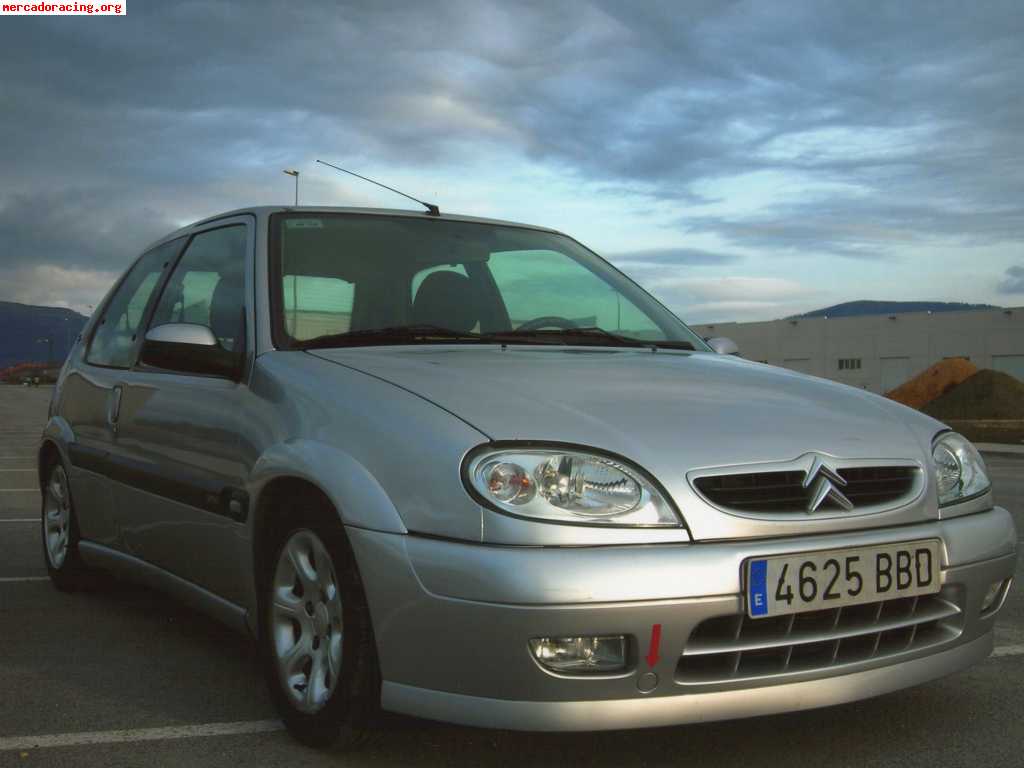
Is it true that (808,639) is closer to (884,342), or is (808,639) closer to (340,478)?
(340,478)

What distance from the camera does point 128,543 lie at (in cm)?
457

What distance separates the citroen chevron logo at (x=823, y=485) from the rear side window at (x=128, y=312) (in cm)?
288

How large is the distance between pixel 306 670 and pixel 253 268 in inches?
53.7

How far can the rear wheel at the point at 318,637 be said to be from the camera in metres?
2.93

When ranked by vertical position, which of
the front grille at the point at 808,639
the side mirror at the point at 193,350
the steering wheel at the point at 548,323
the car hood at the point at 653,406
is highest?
the steering wheel at the point at 548,323

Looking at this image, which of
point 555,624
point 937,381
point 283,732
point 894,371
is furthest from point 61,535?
point 894,371

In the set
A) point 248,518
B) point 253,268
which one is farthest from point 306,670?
point 253,268

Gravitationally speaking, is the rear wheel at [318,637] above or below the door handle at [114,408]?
below

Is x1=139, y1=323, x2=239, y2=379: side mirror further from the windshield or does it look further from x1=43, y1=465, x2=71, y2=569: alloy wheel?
x1=43, y1=465, x2=71, y2=569: alloy wheel

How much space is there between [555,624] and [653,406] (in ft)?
2.28

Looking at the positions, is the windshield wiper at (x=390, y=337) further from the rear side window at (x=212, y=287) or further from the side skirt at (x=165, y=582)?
the side skirt at (x=165, y=582)

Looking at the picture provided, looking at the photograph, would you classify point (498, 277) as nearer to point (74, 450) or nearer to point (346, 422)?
point (346, 422)

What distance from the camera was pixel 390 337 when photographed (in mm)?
3777

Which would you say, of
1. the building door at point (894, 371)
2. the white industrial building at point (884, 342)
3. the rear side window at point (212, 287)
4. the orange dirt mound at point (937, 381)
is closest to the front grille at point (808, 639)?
the rear side window at point (212, 287)
